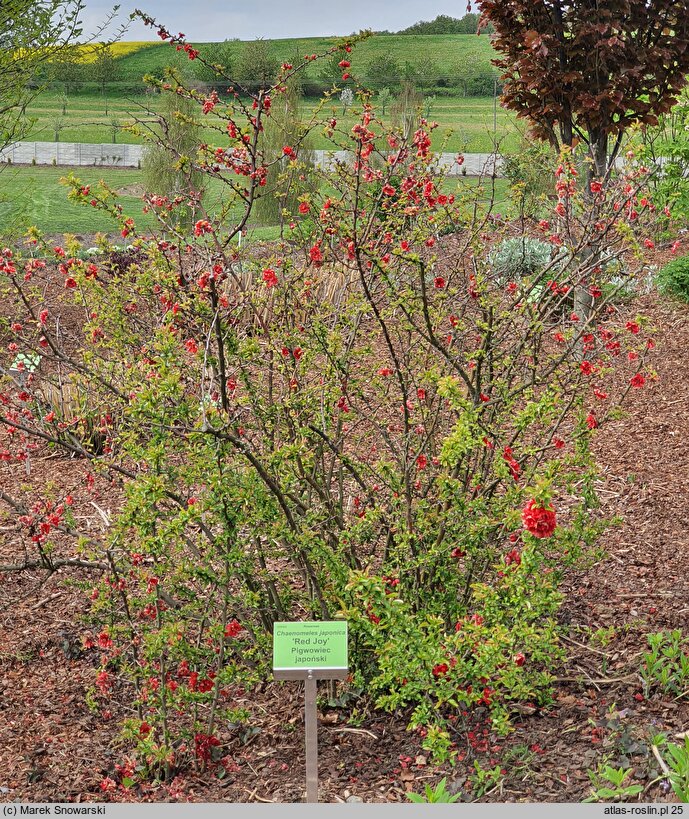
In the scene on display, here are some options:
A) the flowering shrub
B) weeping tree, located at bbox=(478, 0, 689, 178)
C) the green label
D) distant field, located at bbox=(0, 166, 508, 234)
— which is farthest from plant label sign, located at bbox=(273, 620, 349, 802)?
distant field, located at bbox=(0, 166, 508, 234)

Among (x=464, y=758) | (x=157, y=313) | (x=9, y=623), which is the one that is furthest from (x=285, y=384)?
(x=9, y=623)

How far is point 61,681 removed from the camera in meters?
3.90

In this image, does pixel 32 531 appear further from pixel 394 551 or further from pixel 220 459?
pixel 394 551

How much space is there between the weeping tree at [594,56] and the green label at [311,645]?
5070mm

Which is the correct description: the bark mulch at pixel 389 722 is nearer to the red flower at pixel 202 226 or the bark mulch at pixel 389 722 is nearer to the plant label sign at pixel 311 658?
the plant label sign at pixel 311 658

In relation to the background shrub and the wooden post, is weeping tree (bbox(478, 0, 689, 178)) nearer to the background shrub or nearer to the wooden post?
the background shrub

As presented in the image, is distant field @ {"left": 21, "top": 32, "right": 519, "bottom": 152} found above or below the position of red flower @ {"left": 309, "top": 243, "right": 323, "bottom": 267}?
above

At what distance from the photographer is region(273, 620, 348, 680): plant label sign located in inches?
105

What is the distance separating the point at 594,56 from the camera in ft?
22.4

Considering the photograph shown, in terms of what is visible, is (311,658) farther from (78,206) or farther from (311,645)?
(78,206)

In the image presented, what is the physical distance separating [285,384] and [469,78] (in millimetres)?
38460

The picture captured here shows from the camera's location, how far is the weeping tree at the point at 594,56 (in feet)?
22.1

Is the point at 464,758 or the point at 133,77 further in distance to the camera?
the point at 133,77

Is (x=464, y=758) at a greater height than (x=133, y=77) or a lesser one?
lesser
